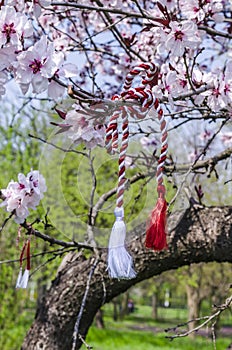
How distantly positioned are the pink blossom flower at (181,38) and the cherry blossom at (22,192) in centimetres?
63

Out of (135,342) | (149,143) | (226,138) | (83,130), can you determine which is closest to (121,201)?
(83,130)

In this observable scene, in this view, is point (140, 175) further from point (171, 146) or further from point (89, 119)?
point (89, 119)

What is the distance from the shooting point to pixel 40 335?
280 cm

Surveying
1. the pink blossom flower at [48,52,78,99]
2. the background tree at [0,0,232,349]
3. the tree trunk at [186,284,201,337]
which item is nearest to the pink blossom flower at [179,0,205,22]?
the background tree at [0,0,232,349]

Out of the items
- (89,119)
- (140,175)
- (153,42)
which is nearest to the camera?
(89,119)

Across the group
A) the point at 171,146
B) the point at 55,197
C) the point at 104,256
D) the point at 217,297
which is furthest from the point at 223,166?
the point at 217,297

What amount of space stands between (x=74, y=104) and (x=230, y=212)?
3.68 ft

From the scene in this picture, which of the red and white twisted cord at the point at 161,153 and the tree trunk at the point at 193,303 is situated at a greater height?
the tree trunk at the point at 193,303

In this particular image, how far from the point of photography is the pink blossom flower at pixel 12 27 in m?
1.57

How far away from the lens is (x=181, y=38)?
1818mm

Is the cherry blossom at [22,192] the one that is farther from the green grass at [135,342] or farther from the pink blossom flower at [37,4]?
the green grass at [135,342]

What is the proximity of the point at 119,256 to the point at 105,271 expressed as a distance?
53.8 inches

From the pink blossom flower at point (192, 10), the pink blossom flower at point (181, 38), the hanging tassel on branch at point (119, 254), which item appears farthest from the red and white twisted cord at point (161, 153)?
the pink blossom flower at point (192, 10)

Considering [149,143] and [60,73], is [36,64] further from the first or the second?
[149,143]
